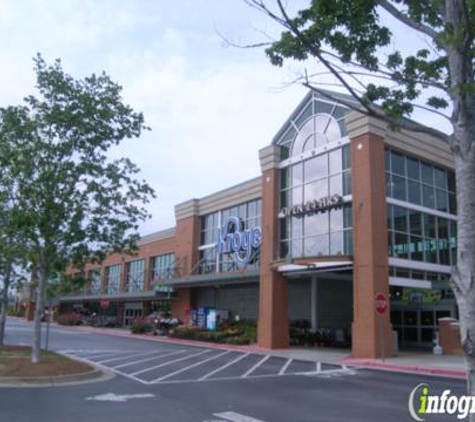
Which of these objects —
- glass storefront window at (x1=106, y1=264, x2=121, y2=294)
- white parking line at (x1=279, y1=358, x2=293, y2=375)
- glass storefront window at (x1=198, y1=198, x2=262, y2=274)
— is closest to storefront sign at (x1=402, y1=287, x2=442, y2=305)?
white parking line at (x1=279, y1=358, x2=293, y2=375)

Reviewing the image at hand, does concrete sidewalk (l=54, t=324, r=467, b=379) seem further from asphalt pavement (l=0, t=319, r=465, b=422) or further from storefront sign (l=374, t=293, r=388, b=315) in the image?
storefront sign (l=374, t=293, r=388, b=315)

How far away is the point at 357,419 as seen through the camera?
376 inches

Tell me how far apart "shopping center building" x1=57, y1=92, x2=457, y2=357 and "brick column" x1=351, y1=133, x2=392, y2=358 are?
0.05 m

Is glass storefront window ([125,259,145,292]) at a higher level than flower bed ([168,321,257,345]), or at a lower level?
higher

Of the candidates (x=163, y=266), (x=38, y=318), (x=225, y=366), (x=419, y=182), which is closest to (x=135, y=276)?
(x=163, y=266)

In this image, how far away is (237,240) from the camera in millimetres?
36438

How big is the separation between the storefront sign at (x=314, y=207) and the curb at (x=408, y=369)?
7737 mm

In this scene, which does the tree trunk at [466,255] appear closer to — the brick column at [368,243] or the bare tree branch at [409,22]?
the bare tree branch at [409,22]

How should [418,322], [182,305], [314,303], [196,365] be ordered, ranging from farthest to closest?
[182,305]
[418,322]
[314,303]
[196,365]

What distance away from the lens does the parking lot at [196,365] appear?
16203 mm

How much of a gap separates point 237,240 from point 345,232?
462 inches

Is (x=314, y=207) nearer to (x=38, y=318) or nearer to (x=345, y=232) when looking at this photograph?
(x=345, y=232)

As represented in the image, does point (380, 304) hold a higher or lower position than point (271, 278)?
lower

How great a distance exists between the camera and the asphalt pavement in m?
9.70
